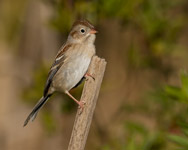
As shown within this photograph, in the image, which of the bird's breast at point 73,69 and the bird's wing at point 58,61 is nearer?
the bird's breast at point 73,69

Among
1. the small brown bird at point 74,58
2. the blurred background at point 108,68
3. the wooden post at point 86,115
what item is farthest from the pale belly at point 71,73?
the wooden post at point 86,115

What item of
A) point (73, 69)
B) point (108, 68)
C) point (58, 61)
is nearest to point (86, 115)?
point (73, 69)

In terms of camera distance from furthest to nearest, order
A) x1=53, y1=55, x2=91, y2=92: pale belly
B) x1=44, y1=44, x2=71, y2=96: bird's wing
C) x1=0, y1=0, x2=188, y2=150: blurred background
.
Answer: x1=0, y1=0, x2=188, y2=150: blurred background, x1=44, y1=44, x2=71, y2=96: bird's wing, x1=53, y1=55, x2=91, y2=92: pale belly

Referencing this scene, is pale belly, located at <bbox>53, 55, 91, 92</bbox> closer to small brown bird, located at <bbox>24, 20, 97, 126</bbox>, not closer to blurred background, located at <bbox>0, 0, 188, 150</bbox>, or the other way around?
small brown bird, located at <bbox>24, 20, 97, 126</bbox>

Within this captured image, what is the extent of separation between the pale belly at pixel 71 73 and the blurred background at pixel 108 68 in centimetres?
61

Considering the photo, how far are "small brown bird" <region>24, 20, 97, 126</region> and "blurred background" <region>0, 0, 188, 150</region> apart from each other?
45 centimetres

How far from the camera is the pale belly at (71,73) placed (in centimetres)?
389

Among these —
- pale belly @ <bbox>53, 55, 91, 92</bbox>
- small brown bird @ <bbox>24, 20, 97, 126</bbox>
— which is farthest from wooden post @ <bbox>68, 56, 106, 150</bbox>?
small brown bird @ <bbox>24, 20, 97, 126</bbox>

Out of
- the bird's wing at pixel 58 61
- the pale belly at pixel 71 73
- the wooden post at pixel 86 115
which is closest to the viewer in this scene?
the wooden post at pixel 86 115

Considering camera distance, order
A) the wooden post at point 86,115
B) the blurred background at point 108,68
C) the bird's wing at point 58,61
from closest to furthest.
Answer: the wooden post at point 86,115 → the bird's wing at point 58,61 → the blurred background at point 108,68

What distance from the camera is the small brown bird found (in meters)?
3.98

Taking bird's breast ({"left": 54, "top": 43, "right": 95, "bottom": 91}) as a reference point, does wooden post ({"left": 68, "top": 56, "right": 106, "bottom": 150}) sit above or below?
below

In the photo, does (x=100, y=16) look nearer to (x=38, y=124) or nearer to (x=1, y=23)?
(x=1, y=23)

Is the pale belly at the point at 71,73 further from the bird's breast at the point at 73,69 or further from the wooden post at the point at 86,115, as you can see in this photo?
the wooden post at the point at 86,115
